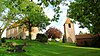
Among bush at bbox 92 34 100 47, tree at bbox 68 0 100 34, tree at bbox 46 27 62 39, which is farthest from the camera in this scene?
tree at bbox 46 27 62 39

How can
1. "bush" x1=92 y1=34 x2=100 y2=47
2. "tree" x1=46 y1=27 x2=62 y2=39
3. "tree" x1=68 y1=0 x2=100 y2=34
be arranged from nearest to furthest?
"tree" x1=68 y1=0 x2=100 y2=34, "bush" x1=92 y1=34 x2=100 y2=47, "tree" x1=46 y1=27 x2=62 y2=39

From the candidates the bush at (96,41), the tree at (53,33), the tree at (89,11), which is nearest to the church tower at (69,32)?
the tree at (53,33)

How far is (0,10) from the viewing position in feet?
146

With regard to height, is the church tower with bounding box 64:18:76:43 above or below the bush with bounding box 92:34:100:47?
above

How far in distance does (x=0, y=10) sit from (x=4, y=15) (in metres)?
3.97

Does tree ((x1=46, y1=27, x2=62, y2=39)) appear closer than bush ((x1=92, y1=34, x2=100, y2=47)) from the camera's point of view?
No

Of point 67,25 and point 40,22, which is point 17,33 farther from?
point 40,22

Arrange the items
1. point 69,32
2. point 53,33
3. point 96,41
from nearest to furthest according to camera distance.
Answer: point 96,41, point 53,33, point 69,32

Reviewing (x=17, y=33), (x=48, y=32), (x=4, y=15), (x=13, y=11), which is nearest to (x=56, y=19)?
(x=13, y=11)

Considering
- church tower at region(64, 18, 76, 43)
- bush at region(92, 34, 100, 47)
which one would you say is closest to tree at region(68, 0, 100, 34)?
bush at region(92, 34, 100, 47)

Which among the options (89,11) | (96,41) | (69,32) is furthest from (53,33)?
(89,11)

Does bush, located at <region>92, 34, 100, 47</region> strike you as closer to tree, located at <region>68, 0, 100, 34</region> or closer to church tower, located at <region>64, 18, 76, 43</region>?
tree, located at <region>68, 0, 100, 34</region>

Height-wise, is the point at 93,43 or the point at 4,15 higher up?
the point at 4,15

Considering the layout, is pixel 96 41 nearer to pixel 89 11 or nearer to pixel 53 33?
pixel 89 11
